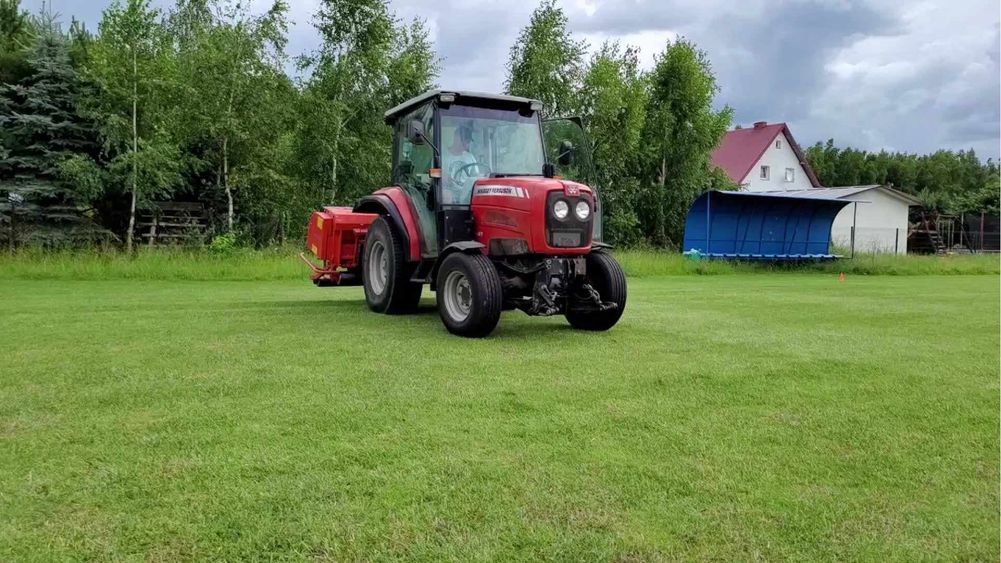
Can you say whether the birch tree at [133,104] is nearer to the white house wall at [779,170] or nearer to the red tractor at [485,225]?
the red tractor at [485,225]

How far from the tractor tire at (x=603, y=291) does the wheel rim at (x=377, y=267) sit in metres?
2.08

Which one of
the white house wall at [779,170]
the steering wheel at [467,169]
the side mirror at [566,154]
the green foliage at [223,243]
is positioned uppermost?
the white house wall at [779,170]

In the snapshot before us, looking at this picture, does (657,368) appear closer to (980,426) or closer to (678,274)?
(980,426)

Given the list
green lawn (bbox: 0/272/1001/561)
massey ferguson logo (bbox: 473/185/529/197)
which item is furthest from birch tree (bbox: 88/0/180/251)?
massey ferguson logo (bbox: 473/185/529/197)

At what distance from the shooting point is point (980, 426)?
3799 mm

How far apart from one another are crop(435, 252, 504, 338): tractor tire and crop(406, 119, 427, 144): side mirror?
1.06 meters

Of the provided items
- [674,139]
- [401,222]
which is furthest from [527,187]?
[674,139]

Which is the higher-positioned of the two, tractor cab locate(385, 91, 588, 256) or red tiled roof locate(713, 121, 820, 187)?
red tiled roof locate(713, 121, 820, 187)

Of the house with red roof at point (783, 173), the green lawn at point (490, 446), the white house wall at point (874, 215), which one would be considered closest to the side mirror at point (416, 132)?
the green lawn at point (490, 446)

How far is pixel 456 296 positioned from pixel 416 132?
4.69 feet

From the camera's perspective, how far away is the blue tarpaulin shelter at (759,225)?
19594 mm

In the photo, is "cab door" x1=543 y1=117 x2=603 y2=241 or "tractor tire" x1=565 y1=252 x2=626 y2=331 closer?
"tractor tire" x1=565 y1=252 x2=626 y2=331

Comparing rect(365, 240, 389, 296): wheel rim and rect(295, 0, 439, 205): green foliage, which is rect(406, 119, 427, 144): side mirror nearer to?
rect(365, 240, 389, 296): wheel rim

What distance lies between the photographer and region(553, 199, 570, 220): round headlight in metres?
6.29
